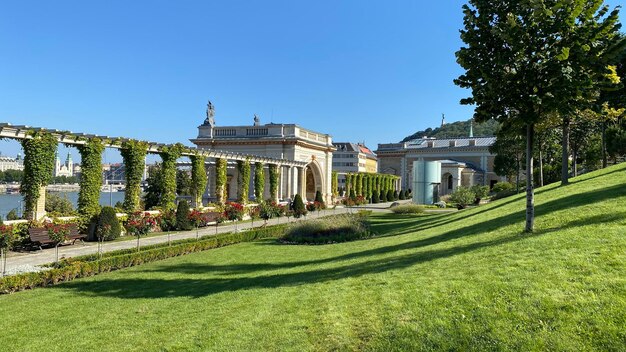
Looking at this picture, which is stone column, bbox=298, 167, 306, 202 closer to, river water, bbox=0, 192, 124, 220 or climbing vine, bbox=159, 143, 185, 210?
river water, bbox=0, 192, 124, 220

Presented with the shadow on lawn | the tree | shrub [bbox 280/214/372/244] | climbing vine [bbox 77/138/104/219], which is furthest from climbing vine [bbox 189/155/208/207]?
the tree

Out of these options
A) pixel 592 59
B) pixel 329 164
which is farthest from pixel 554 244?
pixel 329 164

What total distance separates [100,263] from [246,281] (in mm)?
4955

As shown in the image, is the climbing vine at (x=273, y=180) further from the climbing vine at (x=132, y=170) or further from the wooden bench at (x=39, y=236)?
the wooden bench at (x=39, y=236)

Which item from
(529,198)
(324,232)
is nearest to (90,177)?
(324,232)

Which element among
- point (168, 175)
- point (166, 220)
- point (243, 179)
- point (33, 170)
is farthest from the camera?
point (243, 179)

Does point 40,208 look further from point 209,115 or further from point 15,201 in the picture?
point 15,201

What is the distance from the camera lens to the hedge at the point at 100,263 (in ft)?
32.8

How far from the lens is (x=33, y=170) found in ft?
56.4

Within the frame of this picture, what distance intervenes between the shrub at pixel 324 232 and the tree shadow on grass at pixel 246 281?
7.74 m

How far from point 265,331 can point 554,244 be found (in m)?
5.24

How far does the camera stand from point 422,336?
16.8ft

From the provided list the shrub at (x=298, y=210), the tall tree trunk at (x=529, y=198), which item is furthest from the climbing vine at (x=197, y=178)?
the tall tree trunk at (x=529, y=198)

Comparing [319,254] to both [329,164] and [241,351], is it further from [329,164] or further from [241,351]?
[329,164]
